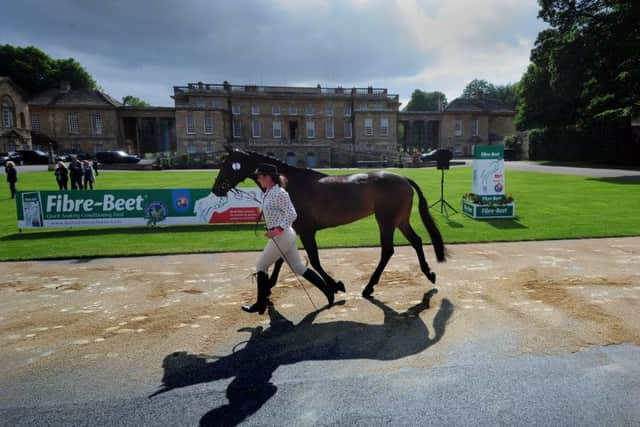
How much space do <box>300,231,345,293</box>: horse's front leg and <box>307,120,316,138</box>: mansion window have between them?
64554 mm

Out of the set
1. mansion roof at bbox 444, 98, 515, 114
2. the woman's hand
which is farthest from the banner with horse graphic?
mansion roof at bbox 444, 98, 515, 114

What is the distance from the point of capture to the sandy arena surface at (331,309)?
15.8ft

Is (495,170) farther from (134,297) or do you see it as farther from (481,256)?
(134,297)

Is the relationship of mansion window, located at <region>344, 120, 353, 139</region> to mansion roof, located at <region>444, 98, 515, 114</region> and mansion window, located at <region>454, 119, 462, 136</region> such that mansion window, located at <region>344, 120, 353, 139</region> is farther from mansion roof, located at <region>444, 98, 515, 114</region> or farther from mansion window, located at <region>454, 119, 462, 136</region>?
mansion window, located at <region>454, 119, 462, 136</region>

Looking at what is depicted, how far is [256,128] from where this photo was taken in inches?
2675

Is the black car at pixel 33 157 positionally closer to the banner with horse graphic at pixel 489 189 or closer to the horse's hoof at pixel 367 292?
the banner with horse graphic at pixel 489 189

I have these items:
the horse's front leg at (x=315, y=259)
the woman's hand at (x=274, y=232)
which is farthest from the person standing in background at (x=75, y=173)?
the woman's hand at (x=274, y=232)

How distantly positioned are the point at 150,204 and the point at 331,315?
10.1 m

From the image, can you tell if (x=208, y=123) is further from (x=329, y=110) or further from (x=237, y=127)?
(x=329, y=110)

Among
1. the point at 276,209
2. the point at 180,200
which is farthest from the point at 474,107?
the point at 276,209

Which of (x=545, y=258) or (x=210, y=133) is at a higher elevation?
(x=210, y=133)

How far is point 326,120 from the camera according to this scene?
6969cm

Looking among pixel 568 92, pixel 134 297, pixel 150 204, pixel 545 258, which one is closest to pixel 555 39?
pixel 568 92

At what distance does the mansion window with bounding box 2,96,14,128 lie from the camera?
5769 cm
